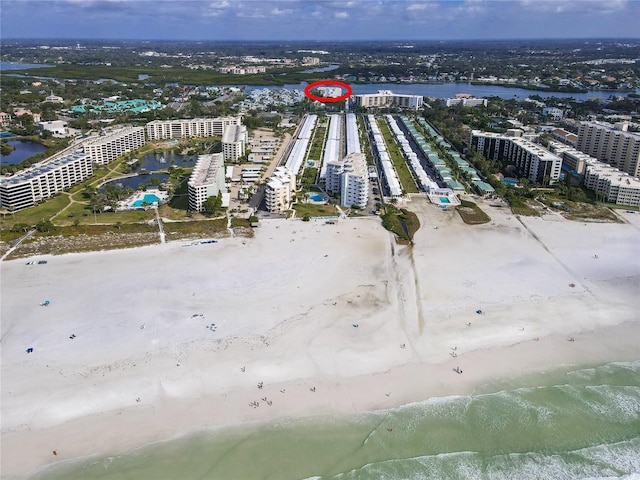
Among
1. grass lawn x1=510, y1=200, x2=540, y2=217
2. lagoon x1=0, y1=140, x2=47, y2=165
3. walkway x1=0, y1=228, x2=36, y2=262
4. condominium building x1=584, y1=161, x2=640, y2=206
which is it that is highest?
condominium building x1=584, y1=161, x2=640, y2=206

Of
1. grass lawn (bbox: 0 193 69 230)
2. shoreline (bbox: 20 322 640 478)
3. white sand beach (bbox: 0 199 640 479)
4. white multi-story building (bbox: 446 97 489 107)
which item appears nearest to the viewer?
shoreline (bbox: 20 322 640 478)

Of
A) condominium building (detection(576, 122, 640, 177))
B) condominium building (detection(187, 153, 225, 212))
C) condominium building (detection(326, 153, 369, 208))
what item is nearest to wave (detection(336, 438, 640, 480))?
condominium building (detection(326, 153, 369, 208))

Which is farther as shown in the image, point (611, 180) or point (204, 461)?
point (611, 180)

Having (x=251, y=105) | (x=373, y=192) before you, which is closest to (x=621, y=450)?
(x=373, y=192)

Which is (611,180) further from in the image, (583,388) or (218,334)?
(218,334)

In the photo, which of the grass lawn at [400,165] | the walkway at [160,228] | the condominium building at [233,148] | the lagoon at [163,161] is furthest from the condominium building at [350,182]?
the lagoon at [163,161]

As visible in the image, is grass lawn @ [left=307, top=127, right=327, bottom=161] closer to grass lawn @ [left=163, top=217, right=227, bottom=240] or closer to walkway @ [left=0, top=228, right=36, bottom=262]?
grass lawn @ [left=163, top=217, right=227, bottom=240]

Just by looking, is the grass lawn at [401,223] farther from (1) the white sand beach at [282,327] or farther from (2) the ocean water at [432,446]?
(2) the ocean water at [432,446]
